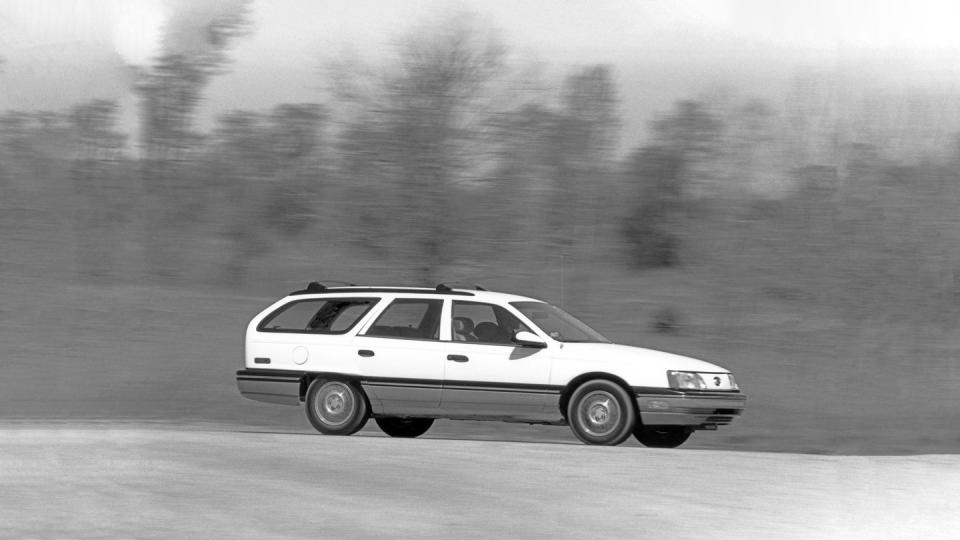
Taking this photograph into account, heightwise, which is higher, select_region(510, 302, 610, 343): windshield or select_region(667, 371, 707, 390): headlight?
select_region(510, 302, 610, 343): windshield

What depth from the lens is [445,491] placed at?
9508 mm

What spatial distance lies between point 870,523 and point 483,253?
2818 centimetres

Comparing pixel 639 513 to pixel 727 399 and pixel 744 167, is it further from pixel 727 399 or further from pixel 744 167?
pixel 744 167

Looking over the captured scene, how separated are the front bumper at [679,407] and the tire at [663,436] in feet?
2.70

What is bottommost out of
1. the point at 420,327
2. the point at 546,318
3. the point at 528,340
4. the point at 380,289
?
the point at 528,340

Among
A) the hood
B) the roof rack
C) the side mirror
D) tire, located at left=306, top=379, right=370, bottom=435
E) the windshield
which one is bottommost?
tire, located at left=306, top=379, right=370, bottom=435

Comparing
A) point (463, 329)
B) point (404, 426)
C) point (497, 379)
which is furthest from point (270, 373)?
point (497, 379)

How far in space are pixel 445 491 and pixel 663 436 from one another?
4948 millimetres

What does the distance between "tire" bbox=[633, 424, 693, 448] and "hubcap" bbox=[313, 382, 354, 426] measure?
2.96 meters

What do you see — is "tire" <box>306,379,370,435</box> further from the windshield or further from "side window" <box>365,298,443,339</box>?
the windshield

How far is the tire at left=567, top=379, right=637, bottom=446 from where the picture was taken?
514 inches

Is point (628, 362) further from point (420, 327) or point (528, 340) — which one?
point (420, 327)

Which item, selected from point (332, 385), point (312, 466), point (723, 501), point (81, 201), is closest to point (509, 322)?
point (332, 385)

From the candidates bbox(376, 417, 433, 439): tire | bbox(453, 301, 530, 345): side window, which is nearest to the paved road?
bbox(453, 301, 530, 345): side window
